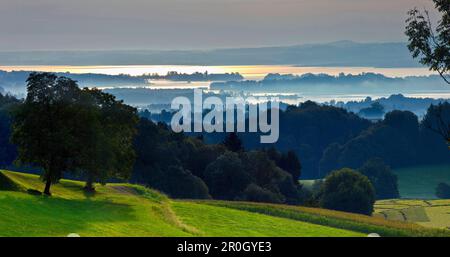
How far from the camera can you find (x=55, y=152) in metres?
73.4

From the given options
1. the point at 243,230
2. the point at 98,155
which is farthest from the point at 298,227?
the point at 98,155

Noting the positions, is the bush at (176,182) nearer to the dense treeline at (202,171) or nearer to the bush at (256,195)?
the dense treeline at (202,171)

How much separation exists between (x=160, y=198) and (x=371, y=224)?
25095 millimetres

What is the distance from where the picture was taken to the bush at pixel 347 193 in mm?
162875

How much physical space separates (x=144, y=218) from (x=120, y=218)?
7.27 feet

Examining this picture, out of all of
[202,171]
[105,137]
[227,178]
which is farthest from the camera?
[202,171]

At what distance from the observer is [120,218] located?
59.8 m

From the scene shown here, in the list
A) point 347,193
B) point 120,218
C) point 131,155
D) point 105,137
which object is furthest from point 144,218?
point 347,193

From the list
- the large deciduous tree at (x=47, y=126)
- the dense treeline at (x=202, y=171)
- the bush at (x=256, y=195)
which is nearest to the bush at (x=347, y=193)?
the dense treeline at (x=202, y=171)

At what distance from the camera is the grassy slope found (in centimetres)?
4862

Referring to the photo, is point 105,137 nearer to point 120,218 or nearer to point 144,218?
point 144,218

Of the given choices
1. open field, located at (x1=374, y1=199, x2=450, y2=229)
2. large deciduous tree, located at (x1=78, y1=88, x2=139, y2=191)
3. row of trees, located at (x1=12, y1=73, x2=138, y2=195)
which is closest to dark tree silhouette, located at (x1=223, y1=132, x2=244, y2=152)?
open field, located at (x1=374, y1=199, x2=450, y2=229)
